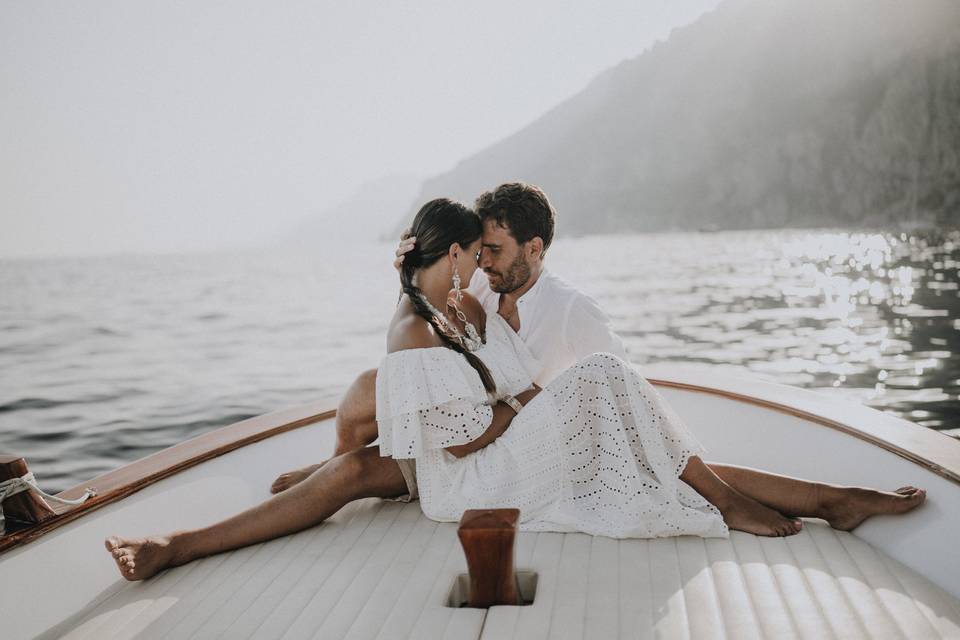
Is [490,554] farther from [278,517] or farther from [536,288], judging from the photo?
[536,288]

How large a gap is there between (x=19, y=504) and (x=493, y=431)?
1.21 meters

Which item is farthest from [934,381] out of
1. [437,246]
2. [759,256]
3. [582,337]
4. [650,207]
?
[650,207]

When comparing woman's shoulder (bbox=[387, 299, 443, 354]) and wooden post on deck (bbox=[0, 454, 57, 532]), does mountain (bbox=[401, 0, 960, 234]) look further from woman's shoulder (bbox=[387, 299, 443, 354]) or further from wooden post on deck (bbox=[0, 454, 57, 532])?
wooden post on deck (bbox=[0, 454, 57, 532])

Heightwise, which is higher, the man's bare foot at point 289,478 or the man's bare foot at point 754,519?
the man's bare foot at point 289,478

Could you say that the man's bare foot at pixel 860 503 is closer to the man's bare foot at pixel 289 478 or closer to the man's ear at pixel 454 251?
the man's ear at pixel 454 251

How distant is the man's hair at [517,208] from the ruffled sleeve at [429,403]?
634 millimetres

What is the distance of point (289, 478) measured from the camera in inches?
90.9

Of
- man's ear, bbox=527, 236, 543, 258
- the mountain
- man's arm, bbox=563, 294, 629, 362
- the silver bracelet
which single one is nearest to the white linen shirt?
man's arm, bbox=563, 294, 629, 362

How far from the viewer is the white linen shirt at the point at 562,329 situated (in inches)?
95.3

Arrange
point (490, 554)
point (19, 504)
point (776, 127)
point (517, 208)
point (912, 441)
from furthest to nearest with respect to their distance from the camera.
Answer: point (776, 127) < point (517, 208) < point (912, 441) < point (19, 504) < point (490, 554)

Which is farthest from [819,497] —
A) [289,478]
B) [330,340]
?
[330,340]

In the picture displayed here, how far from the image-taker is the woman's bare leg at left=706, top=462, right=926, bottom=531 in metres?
1.83

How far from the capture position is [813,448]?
7.64ft

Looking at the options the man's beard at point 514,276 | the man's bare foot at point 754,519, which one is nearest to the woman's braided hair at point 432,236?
the man's beard at point 514,276
